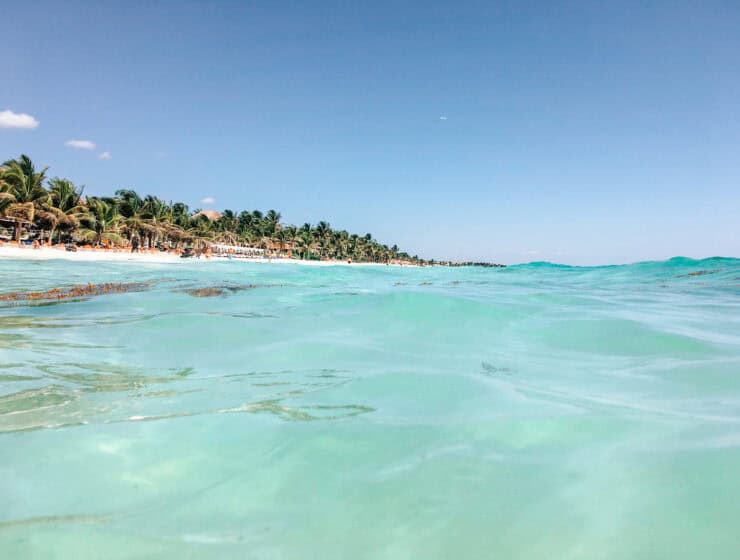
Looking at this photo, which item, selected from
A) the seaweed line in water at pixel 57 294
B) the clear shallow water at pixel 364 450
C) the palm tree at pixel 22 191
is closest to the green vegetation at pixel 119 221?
the palm tree at pixel 22 191

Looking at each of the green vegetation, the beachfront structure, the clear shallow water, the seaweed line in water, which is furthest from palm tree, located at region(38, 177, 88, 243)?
the clear shallow water

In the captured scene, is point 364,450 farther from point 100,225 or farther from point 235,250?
point 235,250

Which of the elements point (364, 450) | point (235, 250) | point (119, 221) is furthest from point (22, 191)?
point (364, 450)

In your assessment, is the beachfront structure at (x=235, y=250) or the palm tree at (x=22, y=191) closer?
the palm tree at (x=22, y=191)

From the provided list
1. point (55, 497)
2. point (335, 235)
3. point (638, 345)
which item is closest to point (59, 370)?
point (55, 497)

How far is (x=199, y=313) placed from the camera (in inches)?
287

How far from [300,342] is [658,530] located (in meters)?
4.06

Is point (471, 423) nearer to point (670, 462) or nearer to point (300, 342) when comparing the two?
point (670, 462)

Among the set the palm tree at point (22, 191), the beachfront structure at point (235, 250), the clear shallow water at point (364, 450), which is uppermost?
the palm tree at point (22, 191)

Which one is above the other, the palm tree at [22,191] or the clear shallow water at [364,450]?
the palm tree at [22,191]

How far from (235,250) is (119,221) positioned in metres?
30.7

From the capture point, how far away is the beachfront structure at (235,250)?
7638cm

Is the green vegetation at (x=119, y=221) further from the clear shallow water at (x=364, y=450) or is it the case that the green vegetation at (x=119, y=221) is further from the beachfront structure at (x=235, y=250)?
the clear shallow water at (x=364, y=450)

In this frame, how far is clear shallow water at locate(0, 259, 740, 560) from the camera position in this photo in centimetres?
170
